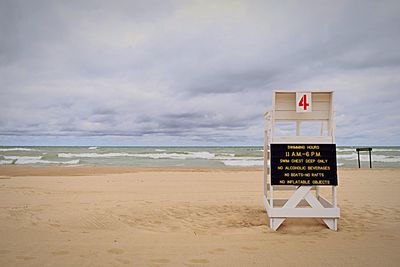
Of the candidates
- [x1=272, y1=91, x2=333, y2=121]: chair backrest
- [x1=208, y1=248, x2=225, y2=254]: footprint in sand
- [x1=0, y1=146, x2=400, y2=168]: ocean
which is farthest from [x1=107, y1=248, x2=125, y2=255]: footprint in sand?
[x1=0, y1=146, x2=400, y2=168]: ocean

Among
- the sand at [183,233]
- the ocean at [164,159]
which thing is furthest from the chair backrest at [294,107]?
the ocean at [164,159]

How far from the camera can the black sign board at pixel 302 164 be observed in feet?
19.9

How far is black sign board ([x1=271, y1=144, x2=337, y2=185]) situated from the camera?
6078 millimetres

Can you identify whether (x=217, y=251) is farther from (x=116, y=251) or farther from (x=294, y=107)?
(x=294, y=107)

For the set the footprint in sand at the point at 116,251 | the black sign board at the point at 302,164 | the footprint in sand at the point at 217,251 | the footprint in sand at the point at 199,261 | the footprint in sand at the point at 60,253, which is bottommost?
the footprint in sand at the point at 199,261

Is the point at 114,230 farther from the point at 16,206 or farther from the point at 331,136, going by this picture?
the point at 331,136

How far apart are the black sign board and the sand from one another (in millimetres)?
1024

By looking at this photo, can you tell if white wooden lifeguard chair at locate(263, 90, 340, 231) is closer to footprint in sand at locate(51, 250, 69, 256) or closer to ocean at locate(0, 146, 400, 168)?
footprint in sand at locate(51, 250, 69, 256)

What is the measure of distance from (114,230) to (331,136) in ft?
15.5

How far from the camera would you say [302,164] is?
6.12 meters

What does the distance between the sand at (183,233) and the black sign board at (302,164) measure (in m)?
1.02

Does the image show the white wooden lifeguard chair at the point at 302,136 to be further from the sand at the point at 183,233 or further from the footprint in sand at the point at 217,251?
the footprint in sand at the point at 217,251

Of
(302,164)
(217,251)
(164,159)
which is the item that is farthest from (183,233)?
(164,159)

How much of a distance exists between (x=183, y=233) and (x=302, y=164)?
2.70m
